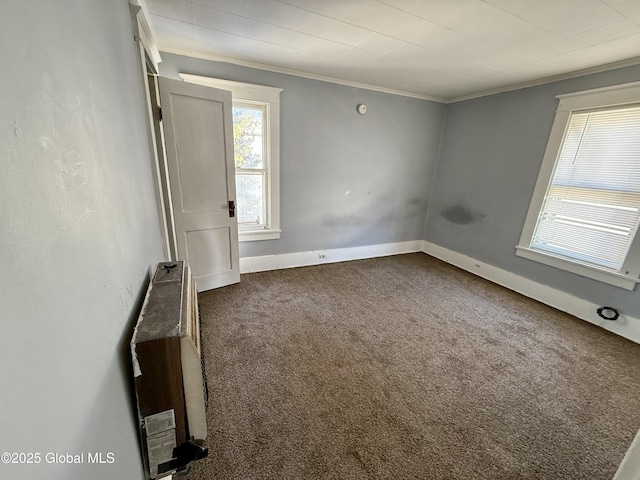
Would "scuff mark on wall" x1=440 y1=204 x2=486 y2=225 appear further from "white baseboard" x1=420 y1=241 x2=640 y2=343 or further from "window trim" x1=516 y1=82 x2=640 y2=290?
"window trim" x1=516 y1=82 x2=640 y2=290

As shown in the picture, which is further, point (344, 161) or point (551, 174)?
point (344, 161)

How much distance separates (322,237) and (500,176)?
93.7 inches

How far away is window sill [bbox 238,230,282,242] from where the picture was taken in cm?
309

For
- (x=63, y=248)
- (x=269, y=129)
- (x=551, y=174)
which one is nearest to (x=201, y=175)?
(x=269, y=129)

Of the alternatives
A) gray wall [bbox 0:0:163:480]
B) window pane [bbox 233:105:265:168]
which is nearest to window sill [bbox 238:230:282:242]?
window pane [bbox 233:105:265:168]

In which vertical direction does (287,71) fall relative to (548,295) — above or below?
above

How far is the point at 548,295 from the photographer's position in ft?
9.21

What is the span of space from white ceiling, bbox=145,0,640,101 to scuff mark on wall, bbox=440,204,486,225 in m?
1.54

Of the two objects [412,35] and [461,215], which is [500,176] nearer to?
[461,215]

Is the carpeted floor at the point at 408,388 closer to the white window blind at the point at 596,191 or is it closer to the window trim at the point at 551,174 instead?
the window trim at the point at 551,174

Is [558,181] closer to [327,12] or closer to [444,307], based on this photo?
[444,307]

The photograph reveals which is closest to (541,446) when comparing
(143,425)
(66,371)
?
(143,425)

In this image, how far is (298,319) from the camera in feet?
7.74

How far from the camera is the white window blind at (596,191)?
2221 mm
